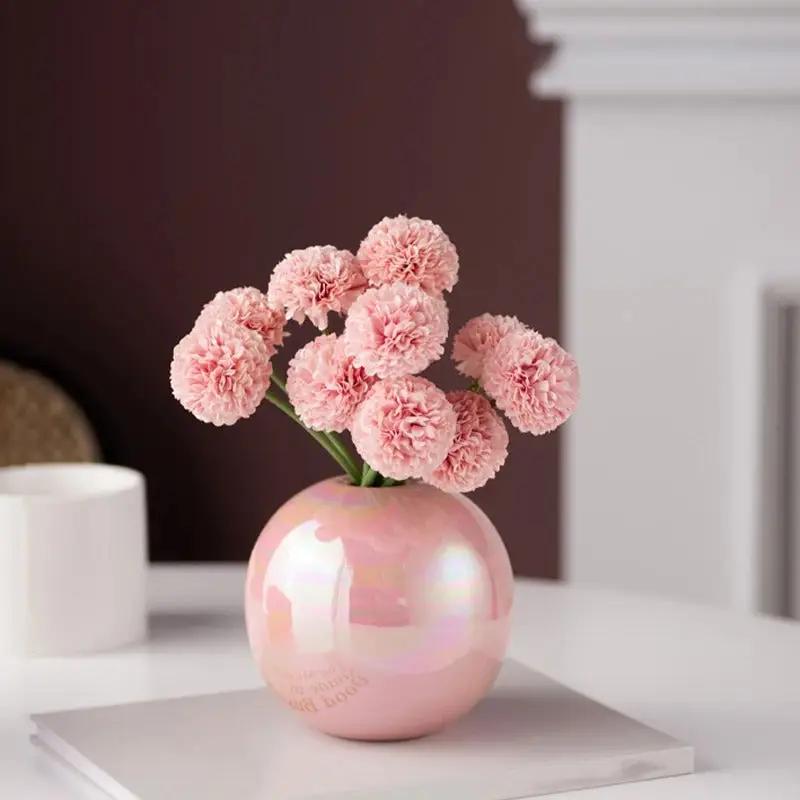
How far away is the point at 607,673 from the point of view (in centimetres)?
102

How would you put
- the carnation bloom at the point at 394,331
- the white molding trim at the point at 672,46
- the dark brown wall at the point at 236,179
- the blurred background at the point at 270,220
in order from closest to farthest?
1. the carnation bloom at the point at 394,331
2. the white molding trim at the point at 672,46
3. the blurred background at the point at 270,220
4. the dark brown wall at the point at 236,179

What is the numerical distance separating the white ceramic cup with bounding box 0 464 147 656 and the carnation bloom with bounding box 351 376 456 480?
326mm

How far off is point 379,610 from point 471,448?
91mm

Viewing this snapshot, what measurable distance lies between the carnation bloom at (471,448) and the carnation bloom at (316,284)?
0.07 m

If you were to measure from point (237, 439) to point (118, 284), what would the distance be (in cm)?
24

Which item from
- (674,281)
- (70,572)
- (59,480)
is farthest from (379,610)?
(674,281)

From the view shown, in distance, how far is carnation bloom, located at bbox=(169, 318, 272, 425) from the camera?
0.82 m

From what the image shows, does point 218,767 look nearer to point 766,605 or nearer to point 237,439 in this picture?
point 766,605

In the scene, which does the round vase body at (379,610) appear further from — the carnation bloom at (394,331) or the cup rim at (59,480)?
the cup rim at (59,480)

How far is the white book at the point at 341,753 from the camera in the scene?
791 mm

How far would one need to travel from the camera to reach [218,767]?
2.67 feet

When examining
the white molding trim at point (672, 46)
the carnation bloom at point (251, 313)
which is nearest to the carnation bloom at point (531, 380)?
the carnation bloom at point (251, 313)

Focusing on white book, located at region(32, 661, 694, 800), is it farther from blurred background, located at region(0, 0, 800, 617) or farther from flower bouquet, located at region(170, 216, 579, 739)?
blurred background, located at region(0, 0, 800, 617)

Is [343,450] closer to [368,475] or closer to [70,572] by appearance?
[368,475]
